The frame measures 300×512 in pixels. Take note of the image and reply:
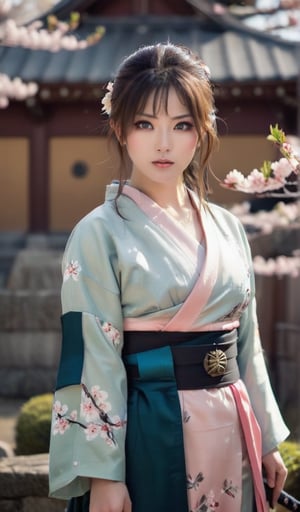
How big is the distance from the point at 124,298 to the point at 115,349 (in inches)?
5.1

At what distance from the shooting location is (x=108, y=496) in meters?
2.03

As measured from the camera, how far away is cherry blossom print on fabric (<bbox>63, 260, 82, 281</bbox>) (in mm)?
2117

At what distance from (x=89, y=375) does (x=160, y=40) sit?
9335 mm

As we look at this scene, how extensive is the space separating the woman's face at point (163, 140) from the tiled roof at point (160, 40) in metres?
7.80

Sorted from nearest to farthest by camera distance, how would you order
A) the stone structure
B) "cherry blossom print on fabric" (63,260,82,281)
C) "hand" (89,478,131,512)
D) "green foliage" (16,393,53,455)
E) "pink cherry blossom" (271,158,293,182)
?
1. "hand" (89,478,131,512)
2. "cherry blossom print on fabric" (63,260,82,281)
3. "pink cherry blossom" (271,158,293,182)
4. "green foliage" (16,393,53,455)
5. the stone structure

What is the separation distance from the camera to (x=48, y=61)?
34.7ft

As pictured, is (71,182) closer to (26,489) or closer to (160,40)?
(160,40)

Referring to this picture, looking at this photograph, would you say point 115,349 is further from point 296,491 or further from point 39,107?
point 39,107

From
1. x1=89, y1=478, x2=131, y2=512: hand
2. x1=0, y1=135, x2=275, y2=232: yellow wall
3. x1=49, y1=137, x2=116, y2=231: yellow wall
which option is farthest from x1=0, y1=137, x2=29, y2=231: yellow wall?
x1=89, y1=478, x2=131, y2=512: hand

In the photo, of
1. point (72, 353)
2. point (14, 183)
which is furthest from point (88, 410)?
point (14, 183)

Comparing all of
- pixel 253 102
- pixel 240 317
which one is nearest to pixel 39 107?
pixel 253 102

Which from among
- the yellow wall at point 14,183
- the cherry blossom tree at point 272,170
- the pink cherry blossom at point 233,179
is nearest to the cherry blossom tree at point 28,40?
the yellow wall at point 14,183

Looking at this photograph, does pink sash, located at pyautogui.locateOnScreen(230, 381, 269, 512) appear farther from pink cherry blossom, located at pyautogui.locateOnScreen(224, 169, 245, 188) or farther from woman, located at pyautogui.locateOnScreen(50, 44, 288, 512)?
pink cherry blossom, located at pyautogui.locateOnScreen(224, 169, 245, 188)

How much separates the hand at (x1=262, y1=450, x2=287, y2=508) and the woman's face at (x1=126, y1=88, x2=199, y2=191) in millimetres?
805
